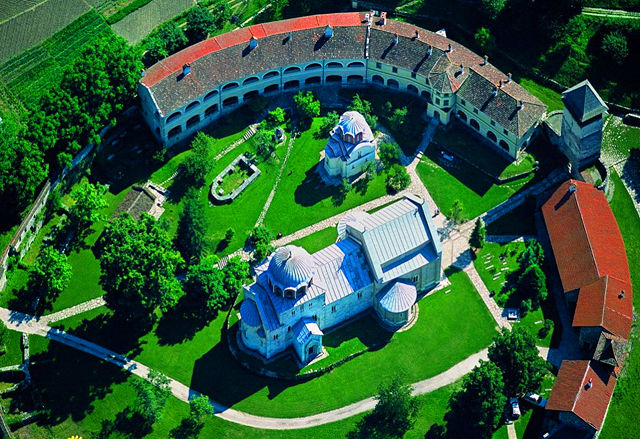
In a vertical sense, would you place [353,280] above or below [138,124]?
below

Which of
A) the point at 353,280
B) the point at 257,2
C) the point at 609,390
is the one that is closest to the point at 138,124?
the point at 257,2

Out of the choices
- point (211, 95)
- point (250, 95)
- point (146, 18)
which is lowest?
point (250, 95)

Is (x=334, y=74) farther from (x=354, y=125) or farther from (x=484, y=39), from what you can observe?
(x=484, y=39)

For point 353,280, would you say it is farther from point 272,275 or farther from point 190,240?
point 190,240

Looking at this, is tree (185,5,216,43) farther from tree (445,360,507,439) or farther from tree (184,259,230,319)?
tree (445,360,507,439)

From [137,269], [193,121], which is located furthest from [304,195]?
[137,269]

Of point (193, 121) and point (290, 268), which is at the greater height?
point (193, 121)

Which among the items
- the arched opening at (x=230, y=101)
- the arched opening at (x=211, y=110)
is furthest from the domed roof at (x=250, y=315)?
the arched opening at (x=230, y=101)
